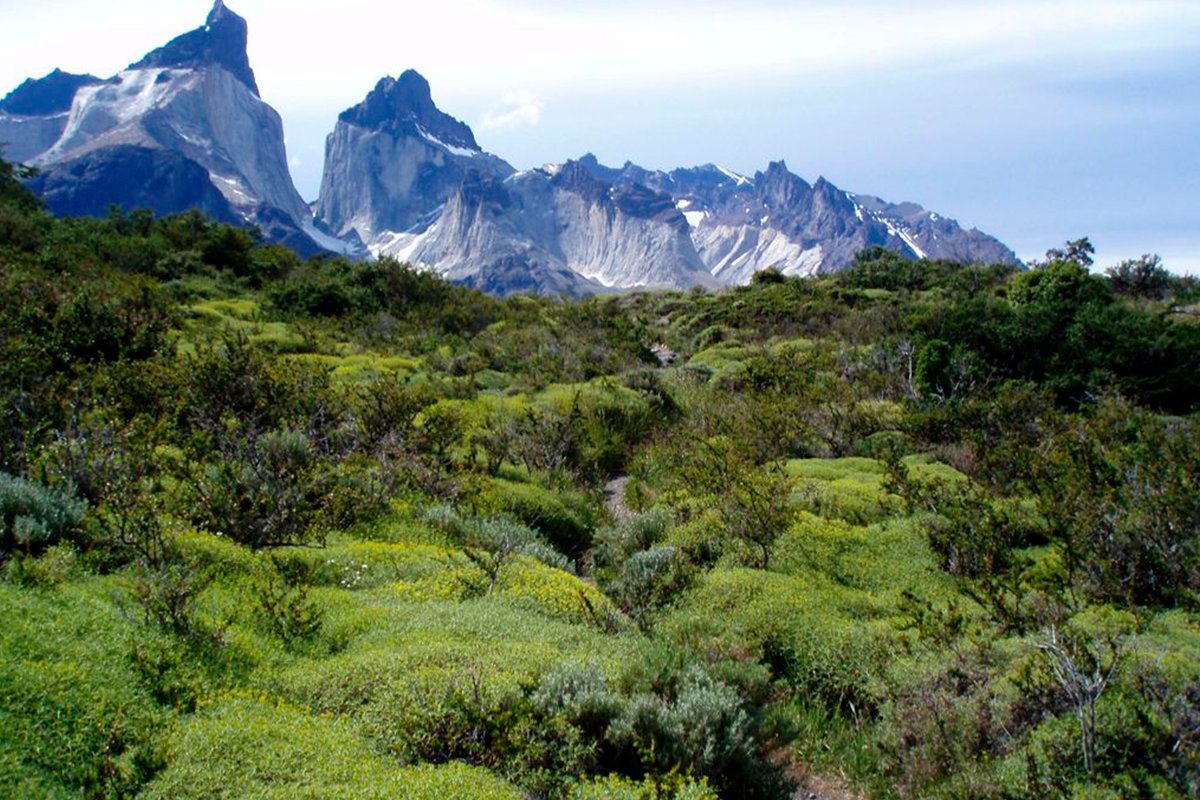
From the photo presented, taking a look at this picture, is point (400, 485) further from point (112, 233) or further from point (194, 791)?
point (112, 233)

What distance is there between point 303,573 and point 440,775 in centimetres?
299

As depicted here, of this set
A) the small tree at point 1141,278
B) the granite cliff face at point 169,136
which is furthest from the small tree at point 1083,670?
the granite cliff face at point 169,136

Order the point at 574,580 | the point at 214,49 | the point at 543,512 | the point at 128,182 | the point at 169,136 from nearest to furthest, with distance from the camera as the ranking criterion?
the point at 574,580 < the point at 543,512 < the point at 128,182 < the point at 169,136 < the point at 214,49

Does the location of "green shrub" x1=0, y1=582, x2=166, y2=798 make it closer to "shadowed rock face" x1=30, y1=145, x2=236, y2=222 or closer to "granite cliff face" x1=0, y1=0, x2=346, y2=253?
"granite cliff face" x1=0, y1=0, x2=346, y2=253

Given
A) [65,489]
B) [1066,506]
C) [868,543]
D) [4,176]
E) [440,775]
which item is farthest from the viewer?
[4,176]

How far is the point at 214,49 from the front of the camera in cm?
18000

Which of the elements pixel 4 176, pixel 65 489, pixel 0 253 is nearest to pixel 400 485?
pixel 65 489

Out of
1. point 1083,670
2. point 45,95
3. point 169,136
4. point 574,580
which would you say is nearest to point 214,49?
point 45,95

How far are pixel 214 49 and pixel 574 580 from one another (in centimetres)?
21421

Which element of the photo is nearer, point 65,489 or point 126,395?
point 65,489

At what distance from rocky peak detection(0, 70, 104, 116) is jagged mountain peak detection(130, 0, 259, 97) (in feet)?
44.5

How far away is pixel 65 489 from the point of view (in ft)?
20.1

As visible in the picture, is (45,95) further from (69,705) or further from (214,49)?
(69,705)

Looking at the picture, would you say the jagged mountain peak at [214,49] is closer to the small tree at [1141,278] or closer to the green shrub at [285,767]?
the small tree at [1141,278]
